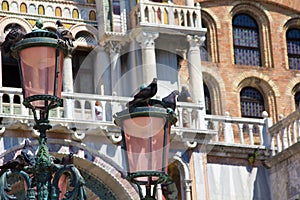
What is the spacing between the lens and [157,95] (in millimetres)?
23344

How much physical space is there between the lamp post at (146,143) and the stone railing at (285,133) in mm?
12095

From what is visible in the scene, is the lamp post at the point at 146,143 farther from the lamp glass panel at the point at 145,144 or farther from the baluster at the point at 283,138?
the baluster at the point at 283,138

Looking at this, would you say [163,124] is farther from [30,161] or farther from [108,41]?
[108,41]

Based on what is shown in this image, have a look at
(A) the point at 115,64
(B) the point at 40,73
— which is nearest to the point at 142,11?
(A) the point at 115,64

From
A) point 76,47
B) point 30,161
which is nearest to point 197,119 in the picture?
point 76,47

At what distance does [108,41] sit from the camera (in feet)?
82.9

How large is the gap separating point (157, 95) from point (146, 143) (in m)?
11.4

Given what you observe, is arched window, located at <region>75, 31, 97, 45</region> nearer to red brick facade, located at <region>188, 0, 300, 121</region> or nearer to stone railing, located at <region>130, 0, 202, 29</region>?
stone railing, located at <region>130, 0, 202, 29</region>

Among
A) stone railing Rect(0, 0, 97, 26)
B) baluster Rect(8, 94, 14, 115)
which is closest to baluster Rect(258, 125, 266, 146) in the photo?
stone railing Rect(0, 0, 97, 26)

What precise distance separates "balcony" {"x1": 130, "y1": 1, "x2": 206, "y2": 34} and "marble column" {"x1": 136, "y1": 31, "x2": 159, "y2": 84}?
0.20m

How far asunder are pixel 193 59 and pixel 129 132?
13264 mm

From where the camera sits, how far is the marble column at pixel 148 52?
24547 mm

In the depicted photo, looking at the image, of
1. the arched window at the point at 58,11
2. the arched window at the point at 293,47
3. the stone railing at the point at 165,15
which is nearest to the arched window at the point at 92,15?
the arched window at the point at 58,11

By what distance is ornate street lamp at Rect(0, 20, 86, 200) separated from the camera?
1212cm
